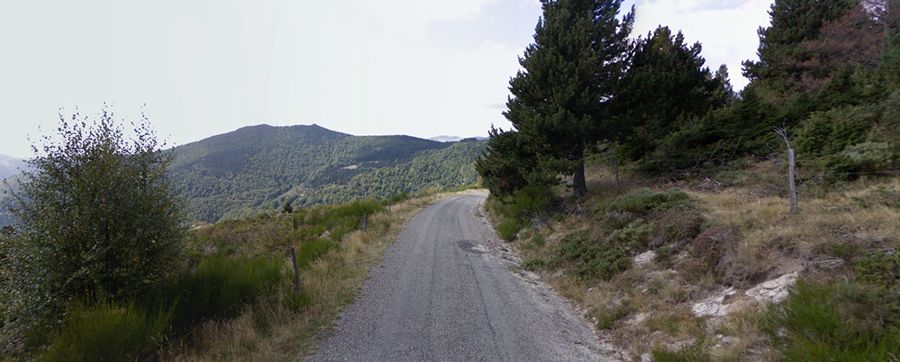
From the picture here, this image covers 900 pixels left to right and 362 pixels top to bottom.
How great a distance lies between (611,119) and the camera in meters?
14.9

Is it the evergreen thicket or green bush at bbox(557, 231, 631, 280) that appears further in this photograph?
the evergreen thicket

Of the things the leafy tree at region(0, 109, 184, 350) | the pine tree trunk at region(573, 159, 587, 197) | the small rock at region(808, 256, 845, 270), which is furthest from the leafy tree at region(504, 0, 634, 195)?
the leafy tree at region(0, 109, 184, 350)

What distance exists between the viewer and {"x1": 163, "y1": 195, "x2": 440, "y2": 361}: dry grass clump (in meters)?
5.07

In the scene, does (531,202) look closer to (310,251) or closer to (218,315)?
(310,251)

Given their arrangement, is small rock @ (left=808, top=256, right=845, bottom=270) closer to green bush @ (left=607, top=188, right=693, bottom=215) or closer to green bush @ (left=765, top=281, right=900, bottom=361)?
green bush @ (left=765, top=281, right=900, bottom=361)

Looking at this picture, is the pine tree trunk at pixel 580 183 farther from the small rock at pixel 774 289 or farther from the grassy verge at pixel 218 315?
the grassy verge at pixel 218 315

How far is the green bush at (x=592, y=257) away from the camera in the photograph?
806cm

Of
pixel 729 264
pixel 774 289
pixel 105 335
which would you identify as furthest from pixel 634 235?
pixel 105 335

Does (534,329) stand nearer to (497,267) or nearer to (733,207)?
(497,267)

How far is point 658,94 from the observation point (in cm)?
1471

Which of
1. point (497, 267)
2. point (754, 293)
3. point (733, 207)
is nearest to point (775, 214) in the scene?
point (733, 207)

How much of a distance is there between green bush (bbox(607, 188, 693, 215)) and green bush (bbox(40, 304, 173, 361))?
11.5m

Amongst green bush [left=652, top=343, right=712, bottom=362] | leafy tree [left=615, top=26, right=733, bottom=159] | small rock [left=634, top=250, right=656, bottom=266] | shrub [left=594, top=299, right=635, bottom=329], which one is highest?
leafy tree [left=615, top=26, right=733, bottom=159]

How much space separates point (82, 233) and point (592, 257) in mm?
10487
